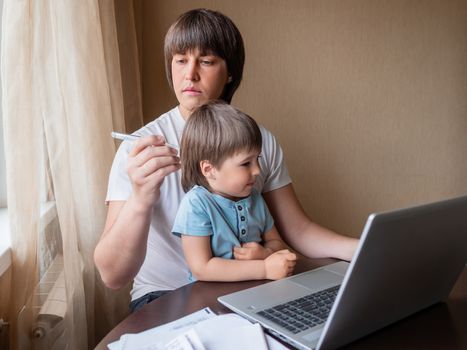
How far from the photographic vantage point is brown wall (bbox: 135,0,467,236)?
2.29 metres

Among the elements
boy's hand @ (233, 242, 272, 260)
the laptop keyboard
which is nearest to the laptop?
the laptop keyboard

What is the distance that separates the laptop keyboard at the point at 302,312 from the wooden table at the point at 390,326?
0.08 m

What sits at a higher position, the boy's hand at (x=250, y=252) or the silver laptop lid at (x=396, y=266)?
the silver laptop lid at (x=396, y=266)

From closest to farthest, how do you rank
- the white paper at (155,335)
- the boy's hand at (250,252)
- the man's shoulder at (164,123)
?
the white paper at (155,335), the boy's hand at (250,252), the man's shoulder at (164,123)

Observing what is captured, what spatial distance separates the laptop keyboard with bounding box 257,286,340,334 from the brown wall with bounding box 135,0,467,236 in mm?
1503

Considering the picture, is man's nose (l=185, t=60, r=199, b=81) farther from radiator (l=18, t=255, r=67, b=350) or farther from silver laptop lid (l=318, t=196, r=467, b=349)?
silver laptop lid (l=318, t=196, r=467, b=349)

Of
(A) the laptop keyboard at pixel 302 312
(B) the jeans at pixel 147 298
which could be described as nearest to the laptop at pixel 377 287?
(A) the laptop keyboard at pixel 302 312

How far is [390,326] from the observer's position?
0.83m

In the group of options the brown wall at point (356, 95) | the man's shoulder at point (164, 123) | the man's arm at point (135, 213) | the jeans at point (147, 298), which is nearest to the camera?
the man's arm at point (135, 213)

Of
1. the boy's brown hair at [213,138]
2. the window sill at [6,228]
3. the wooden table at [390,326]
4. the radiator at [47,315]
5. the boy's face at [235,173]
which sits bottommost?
the radiator at [47,315]

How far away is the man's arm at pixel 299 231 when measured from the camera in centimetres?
128

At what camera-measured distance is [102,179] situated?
1521 mm

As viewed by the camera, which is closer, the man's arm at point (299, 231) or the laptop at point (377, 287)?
the laptop at point (377, 287)

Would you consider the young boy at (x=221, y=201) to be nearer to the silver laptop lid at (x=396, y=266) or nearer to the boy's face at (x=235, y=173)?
the boy's face at (x=235, y=173)
